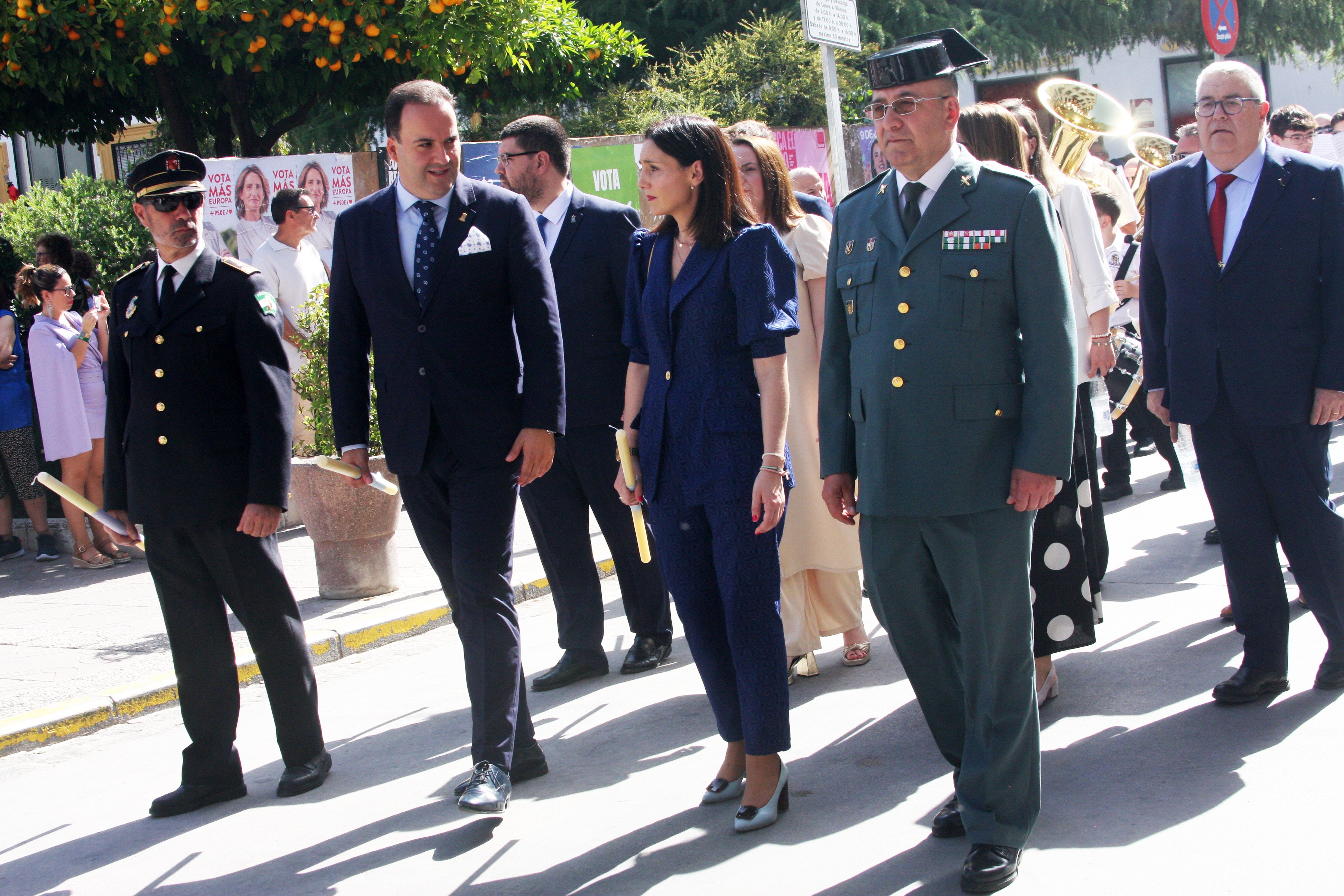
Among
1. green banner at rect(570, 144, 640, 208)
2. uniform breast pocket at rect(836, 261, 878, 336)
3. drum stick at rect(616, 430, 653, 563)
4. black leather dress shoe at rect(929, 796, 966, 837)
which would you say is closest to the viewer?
uniform breast pocket at rect(836, 261, 878, 336)

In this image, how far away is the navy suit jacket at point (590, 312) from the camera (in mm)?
5523

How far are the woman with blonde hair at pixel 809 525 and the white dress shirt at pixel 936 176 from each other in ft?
5.05

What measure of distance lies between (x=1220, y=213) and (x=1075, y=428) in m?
1.00

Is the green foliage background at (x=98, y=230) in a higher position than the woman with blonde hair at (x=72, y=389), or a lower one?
higher

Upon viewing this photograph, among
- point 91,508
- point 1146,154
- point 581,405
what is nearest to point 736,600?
point 581,405

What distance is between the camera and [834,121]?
30.0ft

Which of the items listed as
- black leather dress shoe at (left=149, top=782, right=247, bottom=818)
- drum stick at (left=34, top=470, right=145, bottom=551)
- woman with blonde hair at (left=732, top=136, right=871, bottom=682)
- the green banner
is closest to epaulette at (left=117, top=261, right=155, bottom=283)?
drum stick at (left=34, top=470, right=145, bottom=551)

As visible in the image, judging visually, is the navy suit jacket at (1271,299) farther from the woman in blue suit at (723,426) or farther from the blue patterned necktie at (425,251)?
the blue patterned necktie at (425,251)

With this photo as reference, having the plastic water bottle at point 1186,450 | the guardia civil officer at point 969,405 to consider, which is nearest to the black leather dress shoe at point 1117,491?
the plastic water bottle at point 1186,450

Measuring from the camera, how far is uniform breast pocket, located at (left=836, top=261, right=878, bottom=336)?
3.52 m

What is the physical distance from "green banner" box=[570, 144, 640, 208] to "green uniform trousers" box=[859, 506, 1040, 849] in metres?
7.82

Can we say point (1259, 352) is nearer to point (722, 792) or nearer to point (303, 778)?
point (722, 792)

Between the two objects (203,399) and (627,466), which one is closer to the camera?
(627,466)

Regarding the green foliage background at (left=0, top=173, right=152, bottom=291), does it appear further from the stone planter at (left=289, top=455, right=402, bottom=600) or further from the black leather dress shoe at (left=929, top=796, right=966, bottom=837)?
the black leather dress shoe at (left=929, top=796, right=966, bottom=837)
